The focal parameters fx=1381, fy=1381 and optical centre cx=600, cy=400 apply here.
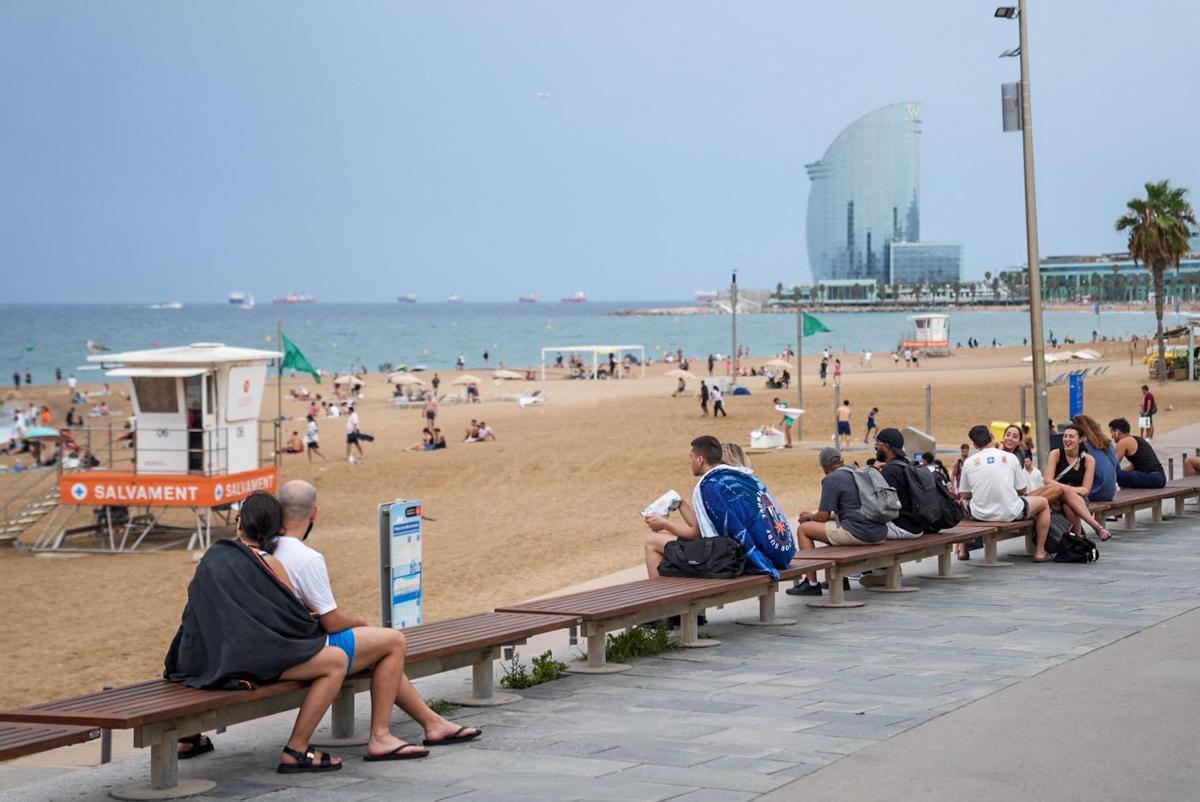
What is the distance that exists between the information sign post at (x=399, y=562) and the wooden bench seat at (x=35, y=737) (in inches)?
120

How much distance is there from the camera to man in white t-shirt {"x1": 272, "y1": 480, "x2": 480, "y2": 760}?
568cm

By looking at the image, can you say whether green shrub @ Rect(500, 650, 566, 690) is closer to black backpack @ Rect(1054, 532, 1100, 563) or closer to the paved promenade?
the paved promenade

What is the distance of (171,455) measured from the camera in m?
21.0

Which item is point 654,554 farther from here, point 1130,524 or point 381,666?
point 1130,524

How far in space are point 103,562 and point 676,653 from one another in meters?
13.2

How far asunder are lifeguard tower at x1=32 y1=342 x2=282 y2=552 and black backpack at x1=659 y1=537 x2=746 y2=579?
13.5 m

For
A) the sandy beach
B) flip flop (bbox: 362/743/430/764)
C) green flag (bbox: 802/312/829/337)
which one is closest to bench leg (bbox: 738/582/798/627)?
flip flop (bbox: 362/743/430/764)

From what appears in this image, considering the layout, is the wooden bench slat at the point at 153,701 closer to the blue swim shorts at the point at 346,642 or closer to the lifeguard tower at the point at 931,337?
the blue swim shorts at the point at 346,642

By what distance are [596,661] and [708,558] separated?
1116 mm

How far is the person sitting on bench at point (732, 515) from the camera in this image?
27.1 ft

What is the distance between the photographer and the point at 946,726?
604 centimetres

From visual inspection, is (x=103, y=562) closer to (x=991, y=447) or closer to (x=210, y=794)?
(x=991, y=447)

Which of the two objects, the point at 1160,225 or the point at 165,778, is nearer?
the point at 165,778

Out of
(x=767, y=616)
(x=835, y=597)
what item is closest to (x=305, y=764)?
(x=767, y=616)
